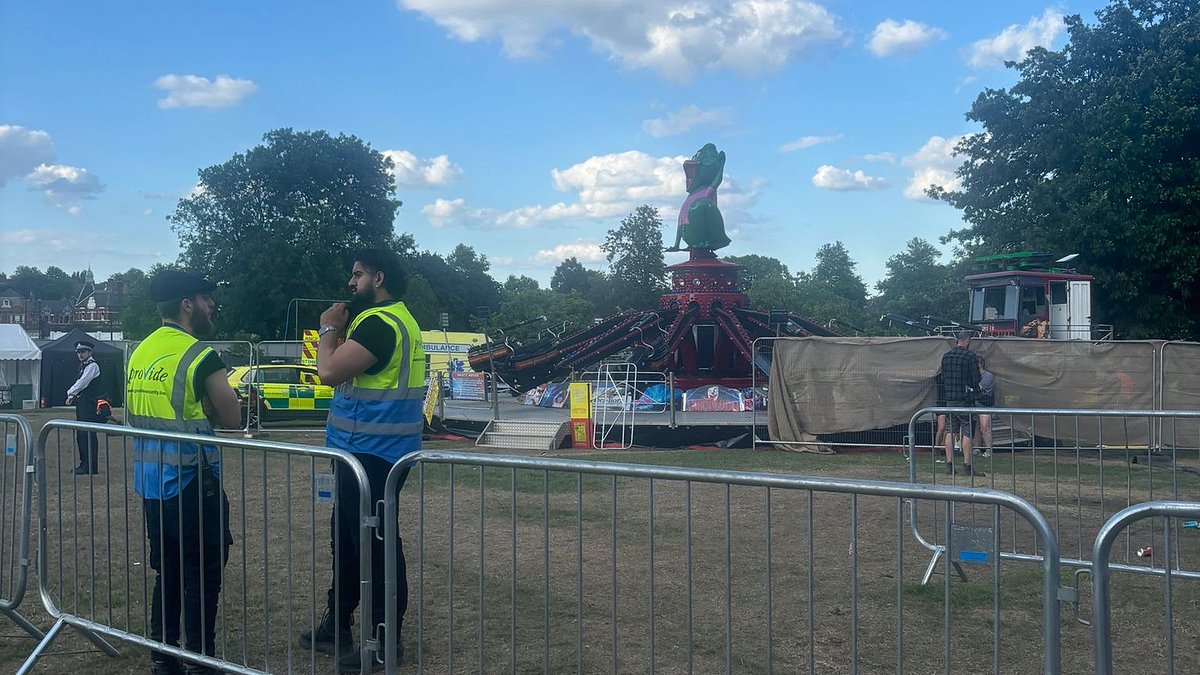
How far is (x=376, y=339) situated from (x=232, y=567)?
11.9 ft

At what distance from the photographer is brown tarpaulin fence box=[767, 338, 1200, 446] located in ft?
49.8

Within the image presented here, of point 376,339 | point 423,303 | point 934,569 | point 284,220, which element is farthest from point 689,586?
point 423,303

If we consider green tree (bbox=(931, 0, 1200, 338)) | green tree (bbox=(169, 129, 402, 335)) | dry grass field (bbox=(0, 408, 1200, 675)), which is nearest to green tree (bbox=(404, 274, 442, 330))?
green tree (bbox=(169, 129, 402, 335))

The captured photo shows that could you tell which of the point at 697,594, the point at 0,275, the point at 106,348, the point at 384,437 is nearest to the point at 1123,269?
the point at 697,594

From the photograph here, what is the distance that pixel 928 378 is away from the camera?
51.8 feet

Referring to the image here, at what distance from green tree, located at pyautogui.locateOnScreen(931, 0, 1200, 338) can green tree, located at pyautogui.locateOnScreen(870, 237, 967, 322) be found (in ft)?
37.4

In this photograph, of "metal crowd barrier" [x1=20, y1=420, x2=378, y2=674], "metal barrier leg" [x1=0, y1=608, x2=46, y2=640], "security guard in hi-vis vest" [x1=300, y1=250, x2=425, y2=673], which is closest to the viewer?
"metal crowd barrier" [x1=20, y1=420, x2=378, y2=674]

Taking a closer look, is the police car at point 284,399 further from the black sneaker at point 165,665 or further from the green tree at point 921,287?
the green tree at point 921,287

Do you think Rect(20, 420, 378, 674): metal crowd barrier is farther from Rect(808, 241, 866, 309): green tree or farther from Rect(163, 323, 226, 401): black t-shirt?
Rect(808, 241, 866, 309): green tree

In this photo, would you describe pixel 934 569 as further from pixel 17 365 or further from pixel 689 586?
pixel 17 365

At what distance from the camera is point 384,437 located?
475 cm

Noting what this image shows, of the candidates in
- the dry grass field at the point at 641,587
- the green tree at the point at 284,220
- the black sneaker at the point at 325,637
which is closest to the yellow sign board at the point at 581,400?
the dry grass field at the point at 641,587

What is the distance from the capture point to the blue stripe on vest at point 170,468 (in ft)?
15.4

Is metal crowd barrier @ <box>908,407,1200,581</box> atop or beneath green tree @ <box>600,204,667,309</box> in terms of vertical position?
beneath
